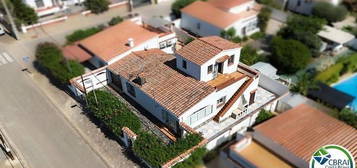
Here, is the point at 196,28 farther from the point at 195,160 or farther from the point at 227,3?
the point at 195,160

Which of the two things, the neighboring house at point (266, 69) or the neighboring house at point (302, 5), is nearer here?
the neighboring house at point (266, 69)

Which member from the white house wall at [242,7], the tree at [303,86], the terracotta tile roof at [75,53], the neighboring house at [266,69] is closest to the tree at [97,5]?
the terracotta tile roof at [75,53]

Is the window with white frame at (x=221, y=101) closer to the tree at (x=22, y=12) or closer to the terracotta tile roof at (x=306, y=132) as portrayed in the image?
the terracotta tile roof at (x=306, y=132)

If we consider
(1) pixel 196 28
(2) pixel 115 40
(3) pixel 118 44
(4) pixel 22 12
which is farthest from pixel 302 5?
(4) pixel 22 12

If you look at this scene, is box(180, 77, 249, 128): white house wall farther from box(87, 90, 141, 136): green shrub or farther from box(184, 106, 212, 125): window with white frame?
box(87, 90, 141, 136): green shrub

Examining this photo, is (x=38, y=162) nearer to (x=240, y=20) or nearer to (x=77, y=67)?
(x=77, y=67)

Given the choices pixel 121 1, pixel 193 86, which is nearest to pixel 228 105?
pixel 193 86
